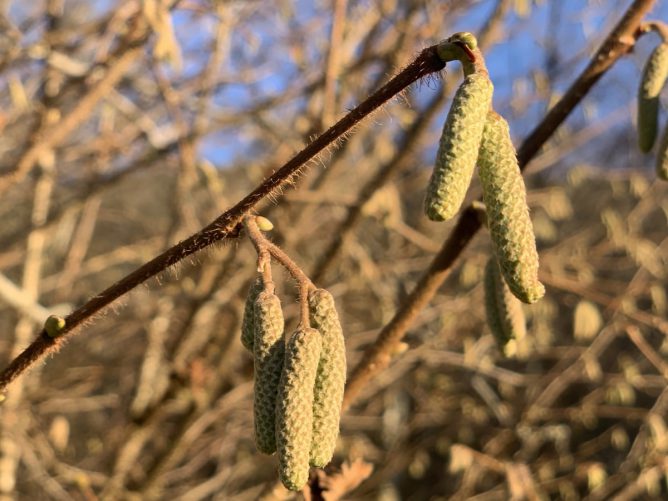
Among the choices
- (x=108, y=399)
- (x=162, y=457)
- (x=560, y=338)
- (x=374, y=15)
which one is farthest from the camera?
(x=560, y=338)

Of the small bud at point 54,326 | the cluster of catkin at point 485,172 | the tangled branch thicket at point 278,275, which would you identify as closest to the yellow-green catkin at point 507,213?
the cluster of catkin at point 485,172

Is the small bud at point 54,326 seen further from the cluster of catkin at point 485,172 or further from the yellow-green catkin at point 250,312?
the cluster of catkin at point 485,172

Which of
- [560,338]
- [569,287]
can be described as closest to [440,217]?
[569,287]

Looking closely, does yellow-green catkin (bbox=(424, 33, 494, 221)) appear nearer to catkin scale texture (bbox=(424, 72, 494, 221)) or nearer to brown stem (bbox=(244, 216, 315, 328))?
catkin scale texture (bbox=(424, 72, 494, 221))

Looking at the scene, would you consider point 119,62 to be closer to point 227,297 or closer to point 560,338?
point 227,297

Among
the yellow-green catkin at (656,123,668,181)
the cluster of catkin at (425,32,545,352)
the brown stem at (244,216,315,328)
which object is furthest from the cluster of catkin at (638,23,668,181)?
the brown stem at (244,216,315,328)

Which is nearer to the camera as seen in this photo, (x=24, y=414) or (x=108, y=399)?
(x=24, y=414)

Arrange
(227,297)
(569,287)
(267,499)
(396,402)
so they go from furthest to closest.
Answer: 1. (396,402)
2. (227,297)
3. (569,287)
4. (267,499)
